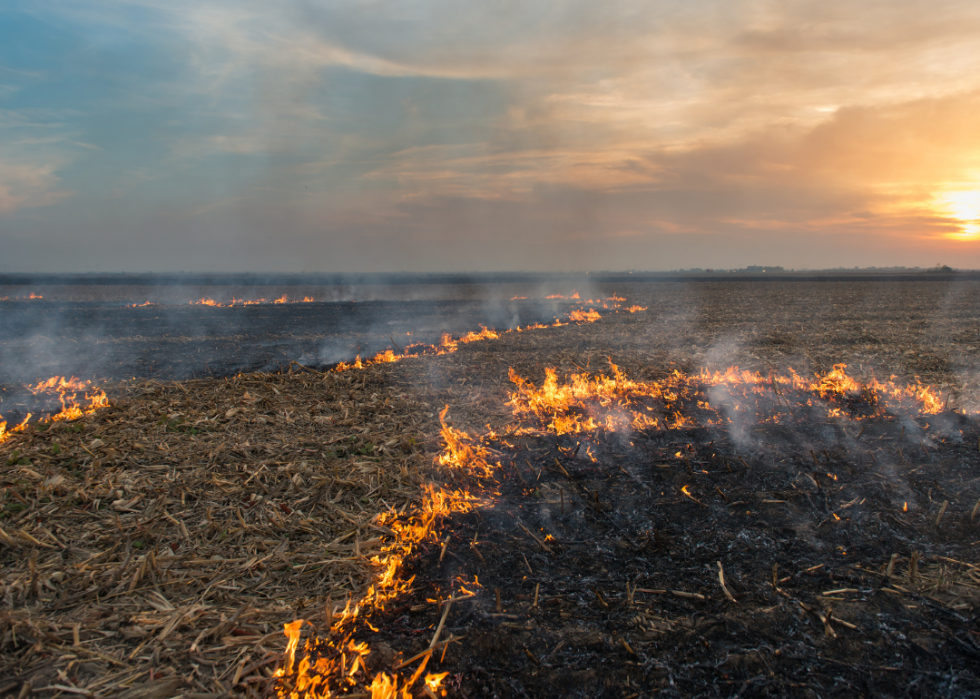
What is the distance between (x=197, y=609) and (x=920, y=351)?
19.7 m

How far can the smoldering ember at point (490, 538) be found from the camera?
3684 millimetres

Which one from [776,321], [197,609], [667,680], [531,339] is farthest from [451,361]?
[776,321]

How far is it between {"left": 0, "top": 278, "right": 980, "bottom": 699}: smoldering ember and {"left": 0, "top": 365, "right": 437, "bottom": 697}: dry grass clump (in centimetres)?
3

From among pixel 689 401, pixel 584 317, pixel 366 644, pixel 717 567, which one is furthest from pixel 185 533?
pixel 584 317

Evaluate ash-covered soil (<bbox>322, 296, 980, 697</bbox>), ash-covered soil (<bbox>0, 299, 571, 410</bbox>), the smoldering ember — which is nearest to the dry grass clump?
the smoldering ember

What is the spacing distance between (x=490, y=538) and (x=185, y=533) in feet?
10.5

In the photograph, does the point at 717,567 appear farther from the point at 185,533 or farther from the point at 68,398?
the point at 68,398

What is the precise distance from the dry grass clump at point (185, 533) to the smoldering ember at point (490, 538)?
3cm

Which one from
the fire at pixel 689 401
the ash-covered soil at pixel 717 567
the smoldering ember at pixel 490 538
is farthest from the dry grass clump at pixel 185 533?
the fire at pixel 689 401

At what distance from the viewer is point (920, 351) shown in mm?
16219

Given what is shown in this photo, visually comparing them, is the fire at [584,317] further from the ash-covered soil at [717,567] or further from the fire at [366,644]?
the fire at [366,644]

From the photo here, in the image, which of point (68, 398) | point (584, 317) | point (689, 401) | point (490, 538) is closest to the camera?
point (490, 538)

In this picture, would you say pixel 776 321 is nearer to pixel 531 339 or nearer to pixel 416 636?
pixel 531 339

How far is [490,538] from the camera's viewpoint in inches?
212
